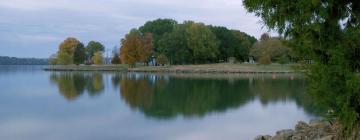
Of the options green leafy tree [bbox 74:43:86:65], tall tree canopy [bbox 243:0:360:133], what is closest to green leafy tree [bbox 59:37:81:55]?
green leafy tree [bbox 74:43:86:65]

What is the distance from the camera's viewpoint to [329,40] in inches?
338

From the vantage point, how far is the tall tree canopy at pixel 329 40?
8242mm

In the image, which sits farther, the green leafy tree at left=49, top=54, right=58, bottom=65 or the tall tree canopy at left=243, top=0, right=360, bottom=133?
the green leafy tree at left=49, top=54, right=58, bottom=65

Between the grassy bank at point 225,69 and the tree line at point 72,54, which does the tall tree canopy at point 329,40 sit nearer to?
the grassy bank at point 225,69

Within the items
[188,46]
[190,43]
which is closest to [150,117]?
[190,43]

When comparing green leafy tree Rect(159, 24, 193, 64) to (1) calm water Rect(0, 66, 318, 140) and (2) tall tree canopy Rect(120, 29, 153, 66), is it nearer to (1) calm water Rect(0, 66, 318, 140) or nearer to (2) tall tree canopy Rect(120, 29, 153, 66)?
(2) tall tree canopy Rect(120, 29, 153, 66)

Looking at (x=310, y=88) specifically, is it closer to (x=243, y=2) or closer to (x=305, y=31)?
(x=305, y=31)

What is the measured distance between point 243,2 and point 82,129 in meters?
11.1

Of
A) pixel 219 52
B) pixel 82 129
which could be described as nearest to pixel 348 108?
pixel 82 129

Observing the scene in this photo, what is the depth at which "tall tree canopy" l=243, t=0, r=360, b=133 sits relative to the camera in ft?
27.0

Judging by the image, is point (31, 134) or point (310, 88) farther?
point (31, 134)

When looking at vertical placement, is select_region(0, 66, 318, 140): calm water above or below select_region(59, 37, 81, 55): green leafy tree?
below

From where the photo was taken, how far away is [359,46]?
8188mm

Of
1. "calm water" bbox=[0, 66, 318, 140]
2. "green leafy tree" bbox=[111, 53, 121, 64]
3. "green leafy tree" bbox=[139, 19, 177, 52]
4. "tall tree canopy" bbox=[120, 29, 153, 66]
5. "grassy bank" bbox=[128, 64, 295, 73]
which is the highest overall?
"green leafy tree" bbox=[139, 19, 177, 52]
